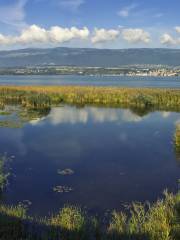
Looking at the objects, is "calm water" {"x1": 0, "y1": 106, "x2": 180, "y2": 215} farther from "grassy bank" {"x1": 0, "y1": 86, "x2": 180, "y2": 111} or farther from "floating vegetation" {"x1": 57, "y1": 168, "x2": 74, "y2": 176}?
"grassy bank" {"x1": 0, "y1": 86, "x2": 180, "y2": 111}

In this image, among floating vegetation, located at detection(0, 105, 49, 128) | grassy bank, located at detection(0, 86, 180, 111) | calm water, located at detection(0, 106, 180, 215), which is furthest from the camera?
grassy bank, located at detection(0, 86, 180, 111)

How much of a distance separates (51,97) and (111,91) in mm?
8384

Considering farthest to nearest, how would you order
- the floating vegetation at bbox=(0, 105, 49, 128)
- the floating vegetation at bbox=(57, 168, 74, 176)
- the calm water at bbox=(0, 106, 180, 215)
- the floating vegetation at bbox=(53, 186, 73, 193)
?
the floating vegetation at bbox=(0, 105, 49, 128) → the floating vegetation at bbox=(57, 168, 74, 176) → the floating vegetation at bbox=(53, 186, 73, 193) → the calm water at bbox=(0, 106, 180, 215)

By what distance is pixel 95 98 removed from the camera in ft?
163

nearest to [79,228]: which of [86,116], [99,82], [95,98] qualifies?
[86,116]

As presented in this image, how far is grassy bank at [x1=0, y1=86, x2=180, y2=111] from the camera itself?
4425 cm

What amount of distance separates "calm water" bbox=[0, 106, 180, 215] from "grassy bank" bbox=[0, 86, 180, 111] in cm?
1050

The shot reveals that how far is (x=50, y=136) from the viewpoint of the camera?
2630cm

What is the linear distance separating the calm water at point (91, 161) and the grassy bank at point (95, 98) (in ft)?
34.5

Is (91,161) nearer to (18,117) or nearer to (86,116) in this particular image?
(18,117)

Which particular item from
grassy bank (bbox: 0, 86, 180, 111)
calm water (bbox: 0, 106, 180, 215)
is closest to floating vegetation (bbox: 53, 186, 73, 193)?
calm water (bbox: 0, 106, 180, 215)

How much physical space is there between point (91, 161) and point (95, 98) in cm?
3008

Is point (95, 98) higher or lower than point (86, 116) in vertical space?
higher

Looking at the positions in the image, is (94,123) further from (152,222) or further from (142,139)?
(152,222)
